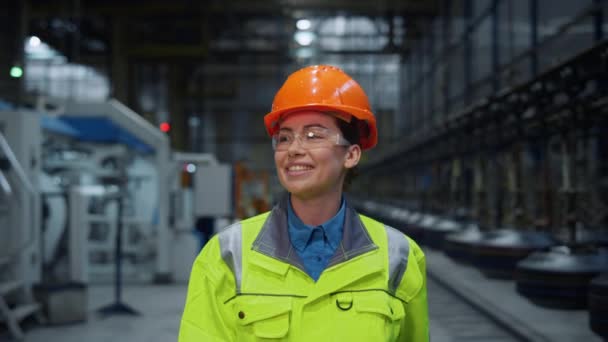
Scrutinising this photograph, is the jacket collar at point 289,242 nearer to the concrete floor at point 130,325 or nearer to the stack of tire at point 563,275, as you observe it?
the concrete floor at point 130,325

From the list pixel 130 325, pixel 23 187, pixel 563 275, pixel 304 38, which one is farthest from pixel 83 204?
pixel 304 38

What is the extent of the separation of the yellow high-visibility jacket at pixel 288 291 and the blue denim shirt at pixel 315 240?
0.04 m

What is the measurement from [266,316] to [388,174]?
24232 mm

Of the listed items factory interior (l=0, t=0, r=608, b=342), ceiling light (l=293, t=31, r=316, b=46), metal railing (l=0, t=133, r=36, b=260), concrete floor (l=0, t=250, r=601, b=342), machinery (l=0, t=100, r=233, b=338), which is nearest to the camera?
concrete floor (l=0, t=250, r=601, b=342)

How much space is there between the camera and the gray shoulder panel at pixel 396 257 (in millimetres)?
2000

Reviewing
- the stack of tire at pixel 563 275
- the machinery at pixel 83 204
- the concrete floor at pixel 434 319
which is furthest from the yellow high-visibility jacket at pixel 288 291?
the stack of tire at pixel 563 275

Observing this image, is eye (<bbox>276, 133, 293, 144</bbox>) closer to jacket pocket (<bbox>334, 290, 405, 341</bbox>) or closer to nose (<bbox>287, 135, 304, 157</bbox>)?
nose (<bbox>287, 135, 304, 157</bbox>)

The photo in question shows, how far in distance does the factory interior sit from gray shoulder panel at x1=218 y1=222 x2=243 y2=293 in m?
4.63

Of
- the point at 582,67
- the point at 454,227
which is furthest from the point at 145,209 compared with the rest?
the point at 582,67

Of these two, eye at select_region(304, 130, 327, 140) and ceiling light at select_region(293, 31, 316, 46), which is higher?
ceiling light at select_region(293, 31, 316, 46)

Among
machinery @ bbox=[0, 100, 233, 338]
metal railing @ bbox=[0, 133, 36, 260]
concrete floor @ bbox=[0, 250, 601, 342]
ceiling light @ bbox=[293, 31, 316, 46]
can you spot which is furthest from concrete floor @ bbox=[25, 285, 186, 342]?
ceiling light @ bbox=[293, 31, 316, 46]

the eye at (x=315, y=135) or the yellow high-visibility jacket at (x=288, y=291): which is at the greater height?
the eye at (x=315, y=135)

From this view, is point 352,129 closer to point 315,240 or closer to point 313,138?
point 313,138

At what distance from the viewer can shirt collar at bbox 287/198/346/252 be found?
2.03m
